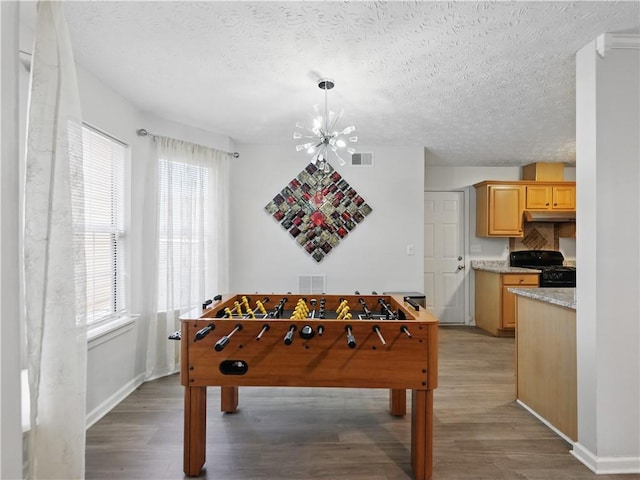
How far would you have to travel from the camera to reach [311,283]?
402 centimetres

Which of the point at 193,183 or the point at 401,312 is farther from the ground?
the point at 193,183

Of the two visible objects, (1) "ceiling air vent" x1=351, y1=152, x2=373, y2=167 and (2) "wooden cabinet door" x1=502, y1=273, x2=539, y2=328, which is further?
(2) "wooden cabinet door" x1=502, y1=273, x2=539, y2=328

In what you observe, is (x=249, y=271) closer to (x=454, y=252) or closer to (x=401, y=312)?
(x=401, y=312)

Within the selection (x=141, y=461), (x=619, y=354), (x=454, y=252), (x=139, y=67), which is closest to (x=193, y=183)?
(x=139, y=67)

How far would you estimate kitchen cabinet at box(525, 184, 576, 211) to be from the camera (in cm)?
446

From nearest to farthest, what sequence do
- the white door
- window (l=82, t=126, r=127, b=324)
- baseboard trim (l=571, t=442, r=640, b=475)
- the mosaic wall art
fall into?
baseboard trim (l=571, t=442, r=640, b=475) < window (l=82, t=126, r=127, b=324) < the mosaic wall art < the white door

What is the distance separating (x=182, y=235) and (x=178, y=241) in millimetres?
73

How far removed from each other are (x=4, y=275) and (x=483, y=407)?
2994 millimetres

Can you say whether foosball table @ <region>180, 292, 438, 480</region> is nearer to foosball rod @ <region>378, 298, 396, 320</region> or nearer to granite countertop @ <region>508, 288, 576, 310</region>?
foosball rod @ <region>378, 298, 396, 320</region>

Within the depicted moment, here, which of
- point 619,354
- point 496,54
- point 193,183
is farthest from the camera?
point 193,183

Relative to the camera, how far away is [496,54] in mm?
1987

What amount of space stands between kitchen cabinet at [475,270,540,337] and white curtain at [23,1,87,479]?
452cm

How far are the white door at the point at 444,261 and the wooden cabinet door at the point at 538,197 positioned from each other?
93 cm

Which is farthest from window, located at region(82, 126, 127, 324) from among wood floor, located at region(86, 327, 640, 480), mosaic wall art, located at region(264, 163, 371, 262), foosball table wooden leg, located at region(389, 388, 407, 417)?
foosball table wooden leg, located at region(389, 388, 407, 417)
